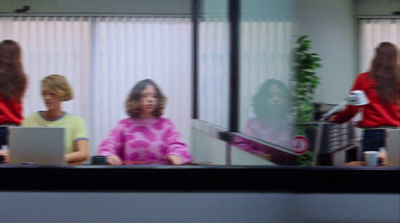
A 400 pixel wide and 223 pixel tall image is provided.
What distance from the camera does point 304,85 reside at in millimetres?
2746

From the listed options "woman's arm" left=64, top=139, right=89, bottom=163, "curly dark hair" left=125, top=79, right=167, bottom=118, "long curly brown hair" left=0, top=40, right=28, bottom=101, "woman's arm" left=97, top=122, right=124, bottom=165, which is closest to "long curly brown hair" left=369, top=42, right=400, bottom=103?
"curly dark hair" left=125, top=79, right=167, bottom=118

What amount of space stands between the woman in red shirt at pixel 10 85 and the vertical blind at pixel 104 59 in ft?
0.10

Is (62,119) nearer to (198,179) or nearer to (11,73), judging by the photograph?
(11,73)

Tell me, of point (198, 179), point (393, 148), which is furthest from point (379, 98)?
point (198, 179)

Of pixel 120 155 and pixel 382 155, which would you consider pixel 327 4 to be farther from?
pixel 120 155

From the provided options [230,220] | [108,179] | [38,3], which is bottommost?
[230,220]

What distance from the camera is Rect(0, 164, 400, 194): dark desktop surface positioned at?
2666 mm

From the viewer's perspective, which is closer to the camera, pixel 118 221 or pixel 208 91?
pixel 118 221

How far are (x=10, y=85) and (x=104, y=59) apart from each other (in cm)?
42

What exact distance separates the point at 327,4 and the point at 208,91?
65 cm

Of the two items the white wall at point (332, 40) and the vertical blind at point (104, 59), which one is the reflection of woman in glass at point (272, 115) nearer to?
the white wall at point (332, 40)

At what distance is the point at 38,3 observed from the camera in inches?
107

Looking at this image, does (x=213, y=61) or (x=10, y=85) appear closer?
(x=10, y=85)

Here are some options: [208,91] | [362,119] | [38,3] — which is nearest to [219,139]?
[208,91]
